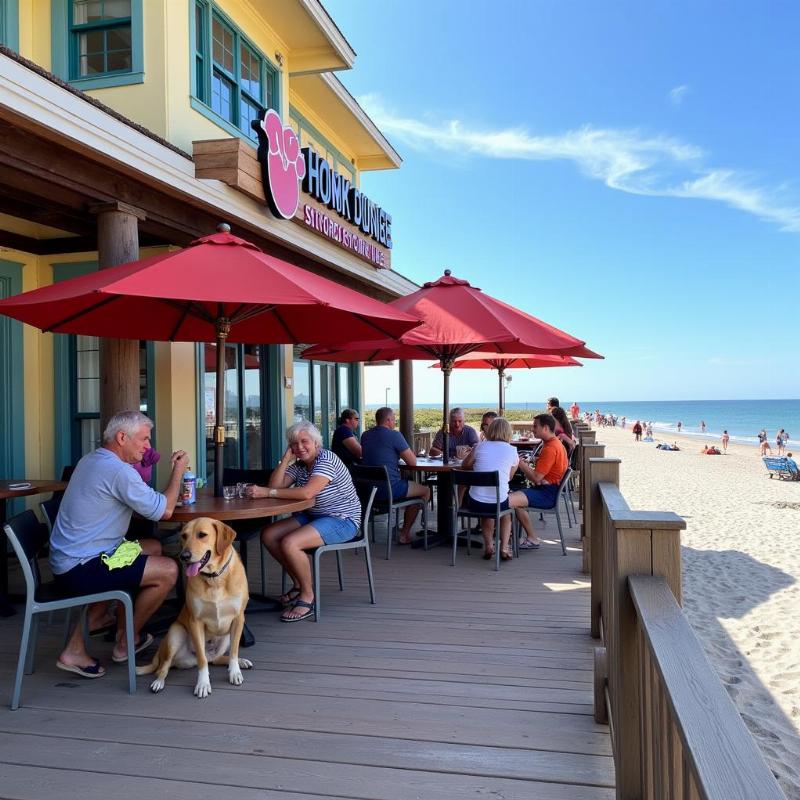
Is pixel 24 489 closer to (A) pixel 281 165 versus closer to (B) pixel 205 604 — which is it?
(B) pixel 205 604

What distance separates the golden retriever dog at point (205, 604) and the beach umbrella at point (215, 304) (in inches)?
43.1

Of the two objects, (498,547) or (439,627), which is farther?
(498,547)

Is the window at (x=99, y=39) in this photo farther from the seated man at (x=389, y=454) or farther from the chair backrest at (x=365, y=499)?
the chair backrest at (x=365, y=499)

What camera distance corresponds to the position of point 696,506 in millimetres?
12695

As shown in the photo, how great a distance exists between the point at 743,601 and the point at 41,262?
7.47 metres

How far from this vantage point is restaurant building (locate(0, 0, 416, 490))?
452cm

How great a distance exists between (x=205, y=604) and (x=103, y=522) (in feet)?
2.16

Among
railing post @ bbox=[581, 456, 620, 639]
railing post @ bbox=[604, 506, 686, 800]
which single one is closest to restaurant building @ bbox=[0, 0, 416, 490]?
railing post @ bbox=[581, 456, 620, 639]

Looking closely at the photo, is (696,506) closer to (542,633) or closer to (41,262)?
(542,633)

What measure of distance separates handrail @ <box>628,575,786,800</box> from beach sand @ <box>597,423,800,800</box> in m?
1.61

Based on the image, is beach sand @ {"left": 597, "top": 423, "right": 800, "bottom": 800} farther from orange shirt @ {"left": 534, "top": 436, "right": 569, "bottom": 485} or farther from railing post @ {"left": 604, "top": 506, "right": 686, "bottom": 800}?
orange shirt @ {"left": 534, "top": 436, "right": 569, "bottom": 485}

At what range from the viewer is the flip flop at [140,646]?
358 cm

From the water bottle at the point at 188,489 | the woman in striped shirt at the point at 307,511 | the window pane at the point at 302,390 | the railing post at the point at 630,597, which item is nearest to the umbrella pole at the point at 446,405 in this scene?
the woman in striped shirt at the point at 307,511

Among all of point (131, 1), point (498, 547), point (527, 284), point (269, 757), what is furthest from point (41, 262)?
point (527, 284)
